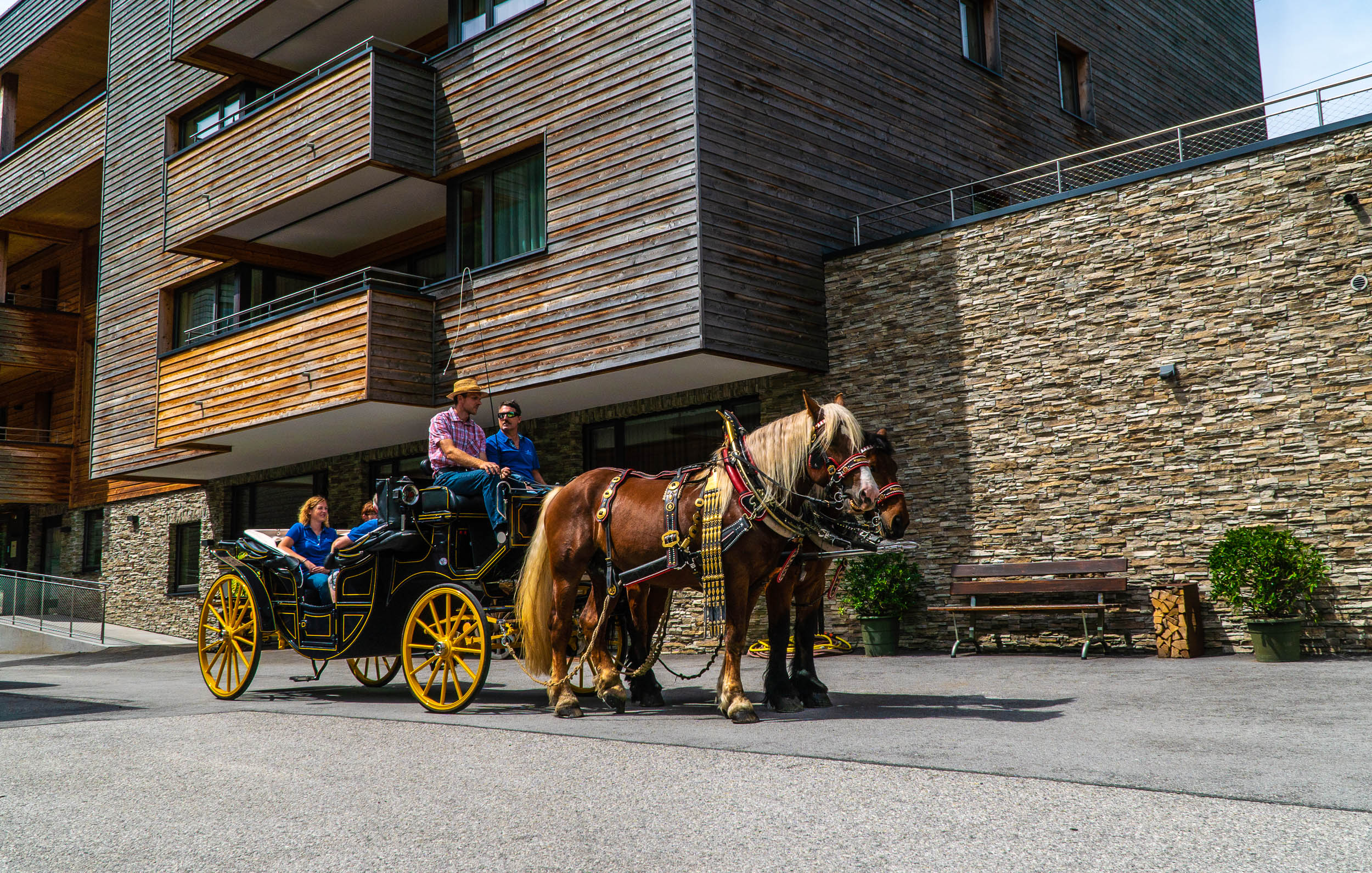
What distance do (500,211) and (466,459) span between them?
297 inches

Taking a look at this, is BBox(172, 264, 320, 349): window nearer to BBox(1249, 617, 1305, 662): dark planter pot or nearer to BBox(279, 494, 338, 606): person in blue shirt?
BBox(279, 494, 338, 606): person in blue shirt

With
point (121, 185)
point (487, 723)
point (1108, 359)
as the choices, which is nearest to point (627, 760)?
point (487, 723)

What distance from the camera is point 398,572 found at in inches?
349

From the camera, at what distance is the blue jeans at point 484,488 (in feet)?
27.2

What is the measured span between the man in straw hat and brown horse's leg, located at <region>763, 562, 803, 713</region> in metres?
2.21

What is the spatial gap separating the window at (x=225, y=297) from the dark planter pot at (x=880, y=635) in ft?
39.6

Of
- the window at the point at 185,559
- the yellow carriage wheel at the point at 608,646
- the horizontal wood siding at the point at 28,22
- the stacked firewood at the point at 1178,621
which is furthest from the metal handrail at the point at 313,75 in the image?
the stacked firewood at the point at 1178,621

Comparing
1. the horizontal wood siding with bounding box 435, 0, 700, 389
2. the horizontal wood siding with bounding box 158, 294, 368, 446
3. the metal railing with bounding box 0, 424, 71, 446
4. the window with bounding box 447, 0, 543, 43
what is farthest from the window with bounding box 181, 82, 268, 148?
the metal railing with bounding box 0, 424, 71, 446

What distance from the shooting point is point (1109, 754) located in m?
5.46

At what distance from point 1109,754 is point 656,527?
135 inches

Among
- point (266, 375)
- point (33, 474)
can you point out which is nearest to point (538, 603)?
point (266, 375)

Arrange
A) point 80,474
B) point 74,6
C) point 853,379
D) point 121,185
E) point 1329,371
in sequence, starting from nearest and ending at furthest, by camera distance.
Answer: point 1329,371 → point 853,379 → point 121,185 → point 74,6 → point 80,474

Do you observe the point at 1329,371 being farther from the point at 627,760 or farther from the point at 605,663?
the point at 627,760

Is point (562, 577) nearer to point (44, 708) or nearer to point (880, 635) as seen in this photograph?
point (44, 708)
